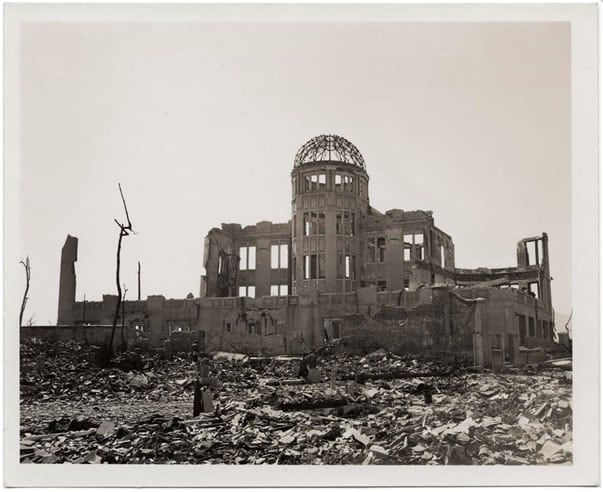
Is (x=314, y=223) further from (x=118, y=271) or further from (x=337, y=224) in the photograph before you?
(x=118, y=271)

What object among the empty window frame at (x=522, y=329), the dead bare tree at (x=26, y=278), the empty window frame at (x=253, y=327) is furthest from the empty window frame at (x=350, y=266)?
the dead bare tree at (x=26, y=278)

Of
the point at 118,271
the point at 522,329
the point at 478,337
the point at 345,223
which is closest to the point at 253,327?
the point at 118,271

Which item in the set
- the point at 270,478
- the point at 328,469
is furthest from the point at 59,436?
the point at 328,469

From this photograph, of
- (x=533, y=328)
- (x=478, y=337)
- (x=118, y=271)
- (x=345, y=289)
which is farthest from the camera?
(x=345, y=289)

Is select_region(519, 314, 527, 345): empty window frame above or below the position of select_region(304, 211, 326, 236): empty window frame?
below

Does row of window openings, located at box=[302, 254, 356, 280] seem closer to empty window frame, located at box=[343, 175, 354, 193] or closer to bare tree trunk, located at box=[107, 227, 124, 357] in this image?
empty window frame, located at box=[343, 175, 354, 193]

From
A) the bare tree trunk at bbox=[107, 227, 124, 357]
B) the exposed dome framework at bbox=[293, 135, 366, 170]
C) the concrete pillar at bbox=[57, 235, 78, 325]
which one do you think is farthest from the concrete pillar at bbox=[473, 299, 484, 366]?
the concrete pillar at bbox=[57, 235, 78, 325]

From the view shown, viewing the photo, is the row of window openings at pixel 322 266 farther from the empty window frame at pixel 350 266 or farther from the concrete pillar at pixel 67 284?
the concrete pillar at pixel 67 284
